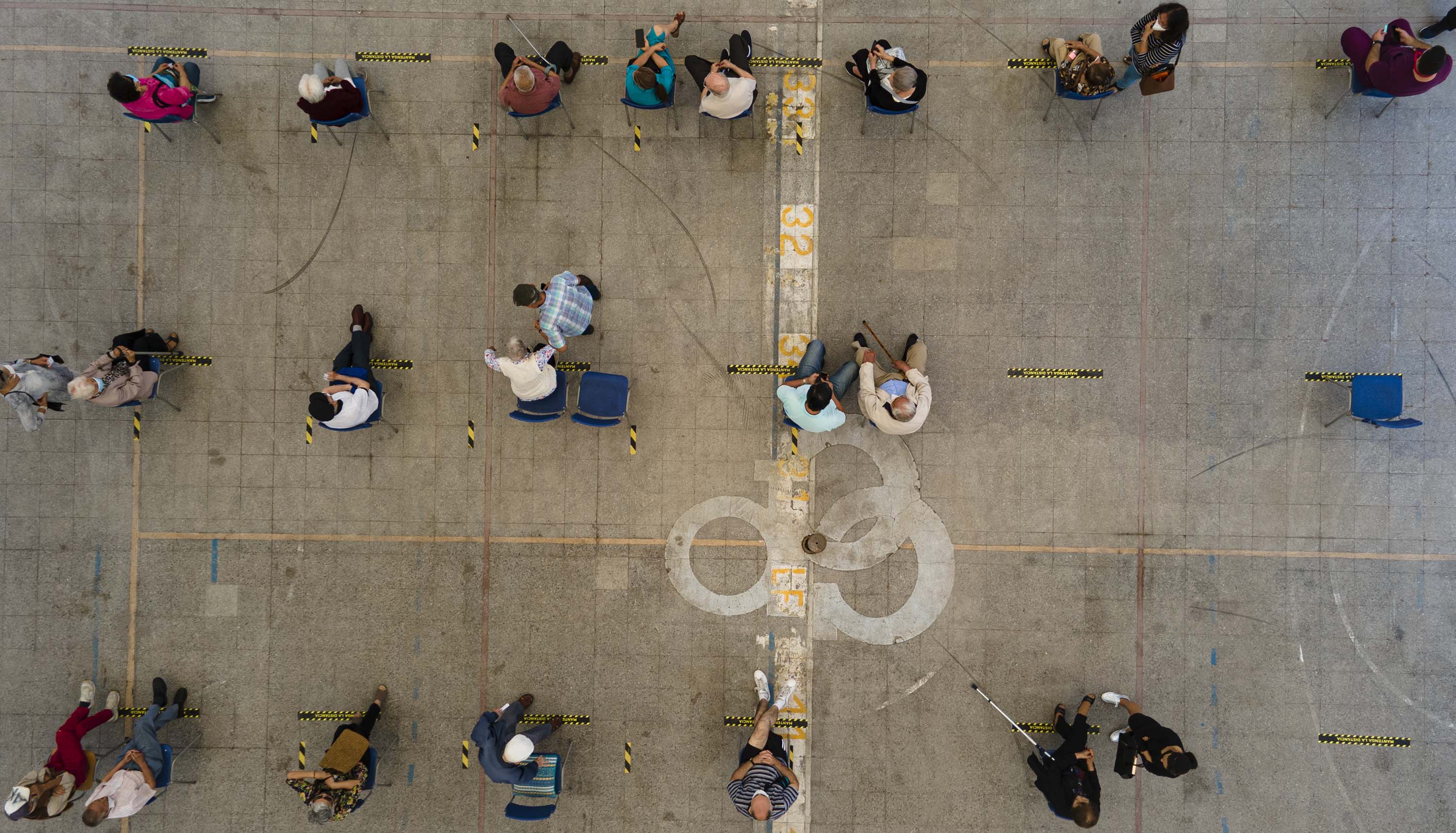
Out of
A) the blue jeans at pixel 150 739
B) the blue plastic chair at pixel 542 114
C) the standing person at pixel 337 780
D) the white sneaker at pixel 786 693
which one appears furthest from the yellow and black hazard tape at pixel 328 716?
the blue plastic chair at pixel 542 114

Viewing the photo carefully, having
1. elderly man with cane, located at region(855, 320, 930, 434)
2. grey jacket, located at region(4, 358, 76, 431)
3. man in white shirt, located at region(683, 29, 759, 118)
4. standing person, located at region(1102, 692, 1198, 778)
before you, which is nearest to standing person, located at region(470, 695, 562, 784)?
elderly man with cane, located at region(855, 320, 930, 434)

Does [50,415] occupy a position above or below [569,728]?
above

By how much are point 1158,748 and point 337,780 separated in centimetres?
1141

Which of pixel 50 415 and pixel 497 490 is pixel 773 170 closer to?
pixel 497 490

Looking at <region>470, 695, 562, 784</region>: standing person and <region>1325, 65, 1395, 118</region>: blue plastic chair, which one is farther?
<region>1325, 65, 1395, 118</region>: blue plastic chair

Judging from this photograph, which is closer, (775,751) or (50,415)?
(775,751)

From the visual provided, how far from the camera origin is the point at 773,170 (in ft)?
34.6

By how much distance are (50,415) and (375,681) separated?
6.42m

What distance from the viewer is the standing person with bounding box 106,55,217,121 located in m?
9.76

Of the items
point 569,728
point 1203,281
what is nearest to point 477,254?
point 569,728

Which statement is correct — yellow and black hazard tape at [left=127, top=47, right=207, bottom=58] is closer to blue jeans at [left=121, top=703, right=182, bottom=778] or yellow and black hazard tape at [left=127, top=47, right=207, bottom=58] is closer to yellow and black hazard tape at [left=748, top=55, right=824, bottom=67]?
yellow and black hazard tape at [left=748, top=55, right=824, bottom=67]

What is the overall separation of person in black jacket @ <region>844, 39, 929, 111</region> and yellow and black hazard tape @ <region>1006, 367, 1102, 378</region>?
4.24 meters

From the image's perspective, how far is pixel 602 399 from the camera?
9.82m

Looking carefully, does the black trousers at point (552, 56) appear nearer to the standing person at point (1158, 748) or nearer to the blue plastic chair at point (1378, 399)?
the blue plastic chair at point (1378, 399)
